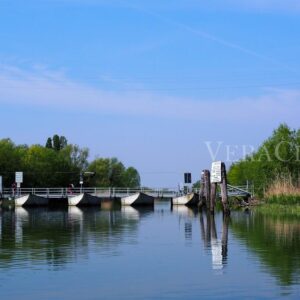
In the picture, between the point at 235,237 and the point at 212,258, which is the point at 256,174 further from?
the point at 212,258

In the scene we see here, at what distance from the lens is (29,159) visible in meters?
109

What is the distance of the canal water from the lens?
620 inches

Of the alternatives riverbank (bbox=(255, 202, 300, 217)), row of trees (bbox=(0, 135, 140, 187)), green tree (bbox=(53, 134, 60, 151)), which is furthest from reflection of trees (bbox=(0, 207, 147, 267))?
green tree (bbox=(53, 134, 60, 151))

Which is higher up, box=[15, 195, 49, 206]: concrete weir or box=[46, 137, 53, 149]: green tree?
box=[46, 137, 53, 149]: green tree

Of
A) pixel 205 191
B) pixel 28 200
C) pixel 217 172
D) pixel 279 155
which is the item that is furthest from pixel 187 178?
pixel 217 172

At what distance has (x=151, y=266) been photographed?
19906mm

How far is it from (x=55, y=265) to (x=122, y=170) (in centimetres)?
11609

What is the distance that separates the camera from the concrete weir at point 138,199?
252 feet

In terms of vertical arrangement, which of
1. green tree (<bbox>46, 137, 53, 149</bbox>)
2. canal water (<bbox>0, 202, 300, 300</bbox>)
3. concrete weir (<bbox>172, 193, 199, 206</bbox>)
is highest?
green tree (<bbox>46, 137, 53, 149</bbox>)

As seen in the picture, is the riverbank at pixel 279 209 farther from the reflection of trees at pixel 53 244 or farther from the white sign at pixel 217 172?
the reflection of trees at pixel 53 244

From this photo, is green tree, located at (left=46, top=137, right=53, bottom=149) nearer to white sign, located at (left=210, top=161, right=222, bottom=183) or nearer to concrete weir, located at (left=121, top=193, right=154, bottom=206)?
concrete weir, located at (left=121, top=193, right=154, bottom=206)

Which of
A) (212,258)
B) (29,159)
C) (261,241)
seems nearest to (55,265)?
(212,258)

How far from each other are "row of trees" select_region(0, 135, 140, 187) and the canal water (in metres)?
73.4

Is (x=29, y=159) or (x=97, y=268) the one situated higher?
(x=29, y=159)
